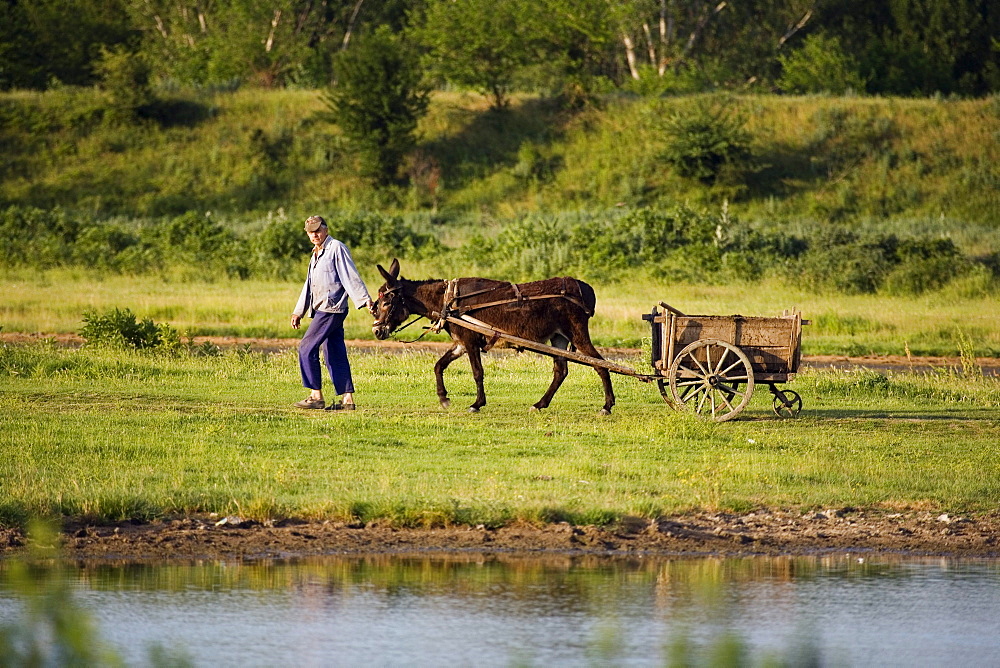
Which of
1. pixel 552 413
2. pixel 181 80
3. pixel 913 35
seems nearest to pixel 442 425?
pixel 552 413

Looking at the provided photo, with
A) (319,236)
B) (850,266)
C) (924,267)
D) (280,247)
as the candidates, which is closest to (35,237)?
(280,247)

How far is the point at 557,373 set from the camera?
15.0 m

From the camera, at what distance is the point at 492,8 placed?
187ft

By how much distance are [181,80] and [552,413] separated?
166 feet

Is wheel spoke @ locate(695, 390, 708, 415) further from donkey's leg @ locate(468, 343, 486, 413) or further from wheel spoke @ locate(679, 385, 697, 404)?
donkey's leg @ locate(468, 343, 486, 413)

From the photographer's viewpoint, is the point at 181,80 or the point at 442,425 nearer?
the point at 442,425

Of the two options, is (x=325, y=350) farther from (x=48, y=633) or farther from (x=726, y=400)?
(x=48, y=633)

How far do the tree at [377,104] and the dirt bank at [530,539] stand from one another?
1491 inches

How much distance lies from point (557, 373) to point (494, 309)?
3.17ft

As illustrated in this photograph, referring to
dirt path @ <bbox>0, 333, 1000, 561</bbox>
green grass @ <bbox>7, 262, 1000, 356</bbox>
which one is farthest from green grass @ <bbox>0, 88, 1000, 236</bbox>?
dirt path @ <bbox>0, 333, 1000, 561</bbox>

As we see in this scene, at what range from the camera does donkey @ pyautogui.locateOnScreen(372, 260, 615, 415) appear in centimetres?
1473

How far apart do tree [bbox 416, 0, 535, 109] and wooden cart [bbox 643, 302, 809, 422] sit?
39.4 m

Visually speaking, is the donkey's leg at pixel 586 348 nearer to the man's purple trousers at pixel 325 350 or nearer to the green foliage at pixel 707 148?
the man's purple trousers at pixel 325 350

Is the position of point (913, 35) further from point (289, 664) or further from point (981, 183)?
point (289, 664)
